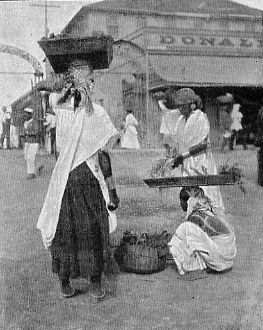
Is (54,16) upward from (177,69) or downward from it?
upward

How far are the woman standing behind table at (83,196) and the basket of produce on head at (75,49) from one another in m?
0.06

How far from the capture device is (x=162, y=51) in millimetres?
4031

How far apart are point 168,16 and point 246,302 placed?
2043mm

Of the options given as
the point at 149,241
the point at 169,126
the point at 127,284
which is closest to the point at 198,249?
the point at 149,241

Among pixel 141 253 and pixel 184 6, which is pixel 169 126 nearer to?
pixel 184 6

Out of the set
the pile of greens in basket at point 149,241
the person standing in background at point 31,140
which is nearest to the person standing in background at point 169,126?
the pile of greens in basket at point 149,241

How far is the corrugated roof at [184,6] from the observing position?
3.62 m

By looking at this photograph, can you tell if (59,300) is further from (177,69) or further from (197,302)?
(177,69)

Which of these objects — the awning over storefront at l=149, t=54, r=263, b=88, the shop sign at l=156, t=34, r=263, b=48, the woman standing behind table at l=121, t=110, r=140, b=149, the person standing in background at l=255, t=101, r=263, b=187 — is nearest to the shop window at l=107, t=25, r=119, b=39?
the shop sign at l=156, t=34, r=263, b=48

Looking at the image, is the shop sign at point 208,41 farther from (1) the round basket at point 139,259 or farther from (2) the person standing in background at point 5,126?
(1) the round basket at point 139,259

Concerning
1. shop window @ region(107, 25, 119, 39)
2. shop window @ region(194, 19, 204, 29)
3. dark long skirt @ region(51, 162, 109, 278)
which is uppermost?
shop window @ region(194, 19, 204, 29)

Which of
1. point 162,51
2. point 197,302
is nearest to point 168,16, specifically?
point 162,51

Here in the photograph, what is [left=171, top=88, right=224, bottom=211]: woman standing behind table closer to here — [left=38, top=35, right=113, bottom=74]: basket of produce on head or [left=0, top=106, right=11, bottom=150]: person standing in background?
[left=38, top=35, right=113, bottom=74]: basket of produce on head

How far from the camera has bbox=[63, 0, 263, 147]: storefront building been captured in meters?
3.53
